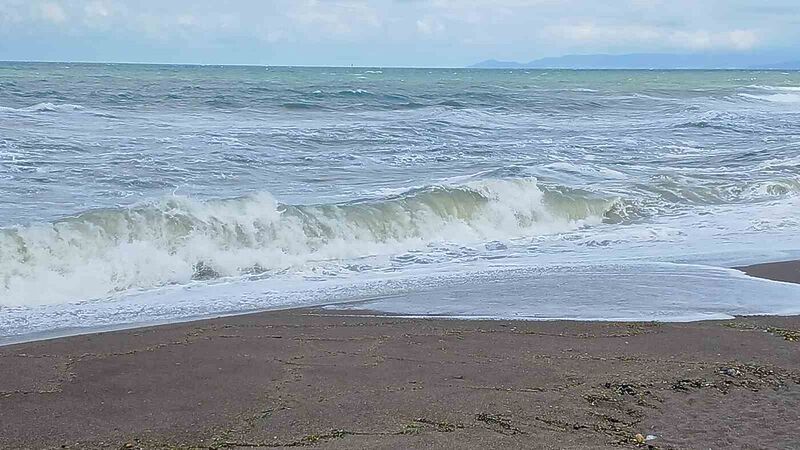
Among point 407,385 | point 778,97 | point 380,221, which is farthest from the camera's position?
point 778,97

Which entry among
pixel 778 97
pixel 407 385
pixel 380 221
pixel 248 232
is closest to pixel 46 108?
pixel 380 221

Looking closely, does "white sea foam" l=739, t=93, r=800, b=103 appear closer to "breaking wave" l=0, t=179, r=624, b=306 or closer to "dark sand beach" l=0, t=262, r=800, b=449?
"breaking wave" l=0, t=179, r=624, b=306

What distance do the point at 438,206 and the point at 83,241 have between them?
509 centimetres

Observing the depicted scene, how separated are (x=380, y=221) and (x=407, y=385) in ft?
22.1

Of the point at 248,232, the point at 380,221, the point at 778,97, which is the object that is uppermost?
the point at 248,232

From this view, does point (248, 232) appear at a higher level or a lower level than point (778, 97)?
higher

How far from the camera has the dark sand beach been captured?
4785 mm

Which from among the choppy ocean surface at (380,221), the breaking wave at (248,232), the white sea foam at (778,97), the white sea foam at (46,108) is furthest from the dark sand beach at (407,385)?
the white sea foam at (778,97)

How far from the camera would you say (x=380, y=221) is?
12273 millimetres

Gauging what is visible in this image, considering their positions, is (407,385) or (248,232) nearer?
(407,385)

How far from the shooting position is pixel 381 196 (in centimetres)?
1363

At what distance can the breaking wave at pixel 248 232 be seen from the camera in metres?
9.28

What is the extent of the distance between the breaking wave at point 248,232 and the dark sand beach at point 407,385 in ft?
7.86

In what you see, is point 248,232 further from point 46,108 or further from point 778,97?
Answer: point 778,97
